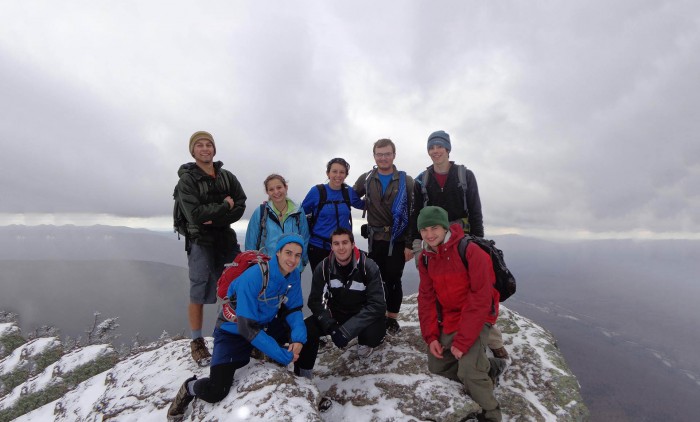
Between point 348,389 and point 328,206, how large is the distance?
454 cm

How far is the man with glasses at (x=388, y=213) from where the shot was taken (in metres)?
8.16

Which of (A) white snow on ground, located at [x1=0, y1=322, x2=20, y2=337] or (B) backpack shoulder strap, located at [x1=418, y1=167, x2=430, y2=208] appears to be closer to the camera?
(B) backpack shoulder strap, located at [x1=418, y1=167, x2=430, y2=208]

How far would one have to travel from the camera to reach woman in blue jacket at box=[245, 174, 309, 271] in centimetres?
786

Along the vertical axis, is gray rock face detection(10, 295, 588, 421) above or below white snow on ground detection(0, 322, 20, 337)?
above

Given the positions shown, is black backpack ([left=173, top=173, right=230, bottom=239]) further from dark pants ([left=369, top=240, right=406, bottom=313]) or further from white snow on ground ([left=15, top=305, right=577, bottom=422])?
dark pants ([left=369, top=240, right=406, bottom=313])

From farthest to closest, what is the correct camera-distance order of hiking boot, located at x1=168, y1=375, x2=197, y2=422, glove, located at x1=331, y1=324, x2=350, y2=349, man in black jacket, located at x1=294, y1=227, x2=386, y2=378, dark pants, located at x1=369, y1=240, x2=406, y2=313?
dark pants, located at x1=369, y1=240, x2=406, y2=313
man in black jacket, located at x1=294, y1=227, x2=386, y2=378
glove, located at x1=331, y1=324, x2=350, y2=349
hiking boot, located at x1=168, y1=375, x2=197, y2=422

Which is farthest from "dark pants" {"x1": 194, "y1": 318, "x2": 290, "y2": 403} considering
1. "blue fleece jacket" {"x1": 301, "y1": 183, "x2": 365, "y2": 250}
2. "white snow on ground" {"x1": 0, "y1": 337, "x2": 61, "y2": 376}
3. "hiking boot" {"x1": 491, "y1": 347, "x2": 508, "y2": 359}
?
"white snow on ground" {"x1": 0, "y1": 337, "x2": 61, "y2": 376}

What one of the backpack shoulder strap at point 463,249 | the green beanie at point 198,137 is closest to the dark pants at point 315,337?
the backpack shoulder strap at point 463,249

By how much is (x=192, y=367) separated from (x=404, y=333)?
19.2ft

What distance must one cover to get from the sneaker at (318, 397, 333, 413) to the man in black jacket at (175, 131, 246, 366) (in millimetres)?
3411

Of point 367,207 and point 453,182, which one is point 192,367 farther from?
point 453,182

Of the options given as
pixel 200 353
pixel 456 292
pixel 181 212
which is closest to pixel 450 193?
pixel 456 292

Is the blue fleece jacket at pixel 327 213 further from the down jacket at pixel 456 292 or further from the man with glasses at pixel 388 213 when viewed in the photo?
the down jacket at pixel 456 292

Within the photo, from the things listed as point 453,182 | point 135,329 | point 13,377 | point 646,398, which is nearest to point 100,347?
point 13,377
